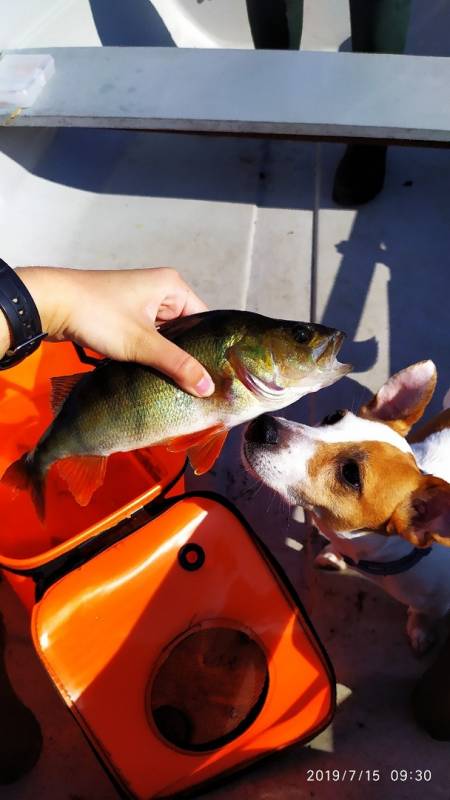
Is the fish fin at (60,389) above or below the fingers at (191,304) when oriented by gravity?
below

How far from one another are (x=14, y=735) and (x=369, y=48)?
323 cm

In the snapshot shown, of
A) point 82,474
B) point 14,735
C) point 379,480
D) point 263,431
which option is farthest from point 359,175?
point 14,735

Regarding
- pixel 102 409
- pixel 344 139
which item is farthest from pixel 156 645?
pixel 344 139

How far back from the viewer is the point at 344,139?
254cm

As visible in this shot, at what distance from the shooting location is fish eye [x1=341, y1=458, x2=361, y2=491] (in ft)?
5.77

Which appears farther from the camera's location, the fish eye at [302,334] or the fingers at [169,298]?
the fingers at [169,298]

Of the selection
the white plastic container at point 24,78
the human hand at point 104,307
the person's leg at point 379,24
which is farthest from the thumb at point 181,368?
the person's leg at point 379,24

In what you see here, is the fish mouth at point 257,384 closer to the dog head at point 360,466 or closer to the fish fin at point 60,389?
the dog head at point 360,466

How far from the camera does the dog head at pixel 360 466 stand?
1.70 metres

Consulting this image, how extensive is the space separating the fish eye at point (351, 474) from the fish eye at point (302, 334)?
0.40m

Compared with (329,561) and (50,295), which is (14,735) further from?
(50,295)

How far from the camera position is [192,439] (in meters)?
1.69

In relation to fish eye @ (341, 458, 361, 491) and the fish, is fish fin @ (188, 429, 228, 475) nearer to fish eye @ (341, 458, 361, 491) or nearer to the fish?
the fish

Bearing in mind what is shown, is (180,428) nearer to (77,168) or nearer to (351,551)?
(351,551)
